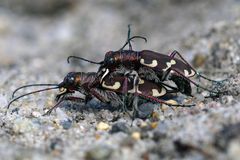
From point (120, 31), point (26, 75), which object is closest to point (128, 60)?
point (26, 75)

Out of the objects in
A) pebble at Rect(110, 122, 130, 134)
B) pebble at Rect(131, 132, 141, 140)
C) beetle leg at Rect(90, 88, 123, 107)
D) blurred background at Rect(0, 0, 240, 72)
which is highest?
blurred background at Rect(0, 0, 240, 72)

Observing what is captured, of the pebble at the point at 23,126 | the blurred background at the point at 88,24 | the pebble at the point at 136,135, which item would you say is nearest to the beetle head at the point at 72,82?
the pebble at the point at 23,126

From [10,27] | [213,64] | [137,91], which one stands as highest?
[10,27]

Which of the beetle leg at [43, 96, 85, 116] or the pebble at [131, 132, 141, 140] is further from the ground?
the beetle leg at [43, 96, 85, 116]

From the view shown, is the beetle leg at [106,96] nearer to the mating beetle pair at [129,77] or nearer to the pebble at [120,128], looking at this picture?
the mating beetle pair at [129,77]

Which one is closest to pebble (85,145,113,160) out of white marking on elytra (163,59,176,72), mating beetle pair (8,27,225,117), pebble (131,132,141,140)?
pebble (131,132,141,140)

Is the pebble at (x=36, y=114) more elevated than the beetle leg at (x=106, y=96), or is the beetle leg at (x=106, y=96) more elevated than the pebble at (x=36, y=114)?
the beetle leg at (x=106, y=96)

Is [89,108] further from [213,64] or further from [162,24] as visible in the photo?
[162,24]

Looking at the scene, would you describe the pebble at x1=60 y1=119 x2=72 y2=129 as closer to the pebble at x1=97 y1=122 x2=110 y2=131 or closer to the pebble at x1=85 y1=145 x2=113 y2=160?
the pebble at x1=97 y1=122 x2=110 y2=131

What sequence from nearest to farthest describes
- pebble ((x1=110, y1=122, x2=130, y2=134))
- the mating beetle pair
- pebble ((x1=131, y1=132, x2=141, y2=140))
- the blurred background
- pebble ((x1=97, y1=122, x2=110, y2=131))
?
pebble ((x1=131, y1=132, x2=141, y2=140)), pebble ((x1=110, y1=122, x2=130, y2=134)), pebble ((x1=97, y1=122, x2=110, y2=131)), the mating beetle pair, the blurred background
